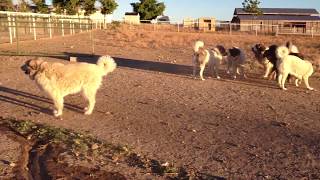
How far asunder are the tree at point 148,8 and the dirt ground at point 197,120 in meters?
64.8

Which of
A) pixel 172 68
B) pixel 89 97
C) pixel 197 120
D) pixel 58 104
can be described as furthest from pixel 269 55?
pixel 58 104

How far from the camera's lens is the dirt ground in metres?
6.71

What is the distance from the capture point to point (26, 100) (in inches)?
435

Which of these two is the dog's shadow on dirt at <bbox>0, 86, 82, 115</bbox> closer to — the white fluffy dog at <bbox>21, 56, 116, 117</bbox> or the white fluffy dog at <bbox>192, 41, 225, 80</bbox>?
the white fluffy dog at <bbox>21, 56, 116, 117</bbox>

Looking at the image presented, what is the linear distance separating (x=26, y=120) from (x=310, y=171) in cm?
537

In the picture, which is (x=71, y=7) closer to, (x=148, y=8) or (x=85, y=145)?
(x=148, y=8)

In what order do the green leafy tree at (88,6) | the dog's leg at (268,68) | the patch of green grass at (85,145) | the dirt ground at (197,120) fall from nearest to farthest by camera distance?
the patch of green grass at (85,145) < the dirt ground at (197,120) < the dog's leg at (268,68) < the green leafy tree at (88,6)

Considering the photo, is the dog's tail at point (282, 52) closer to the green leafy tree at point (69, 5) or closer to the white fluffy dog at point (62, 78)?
the white fluffy dog at point (62, 78)

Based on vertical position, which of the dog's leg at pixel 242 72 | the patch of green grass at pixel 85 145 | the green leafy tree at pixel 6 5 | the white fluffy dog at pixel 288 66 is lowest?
the patch of green grass at pixel 85 145

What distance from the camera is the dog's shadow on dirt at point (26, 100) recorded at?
10188 millimetres

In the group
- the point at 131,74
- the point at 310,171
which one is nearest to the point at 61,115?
the point at 310,171

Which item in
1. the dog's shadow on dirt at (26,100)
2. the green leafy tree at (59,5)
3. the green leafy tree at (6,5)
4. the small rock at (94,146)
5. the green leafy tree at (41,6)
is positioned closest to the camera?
the small rock at (94,146)

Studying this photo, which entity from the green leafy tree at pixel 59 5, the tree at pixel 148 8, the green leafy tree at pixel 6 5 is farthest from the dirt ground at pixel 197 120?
the tree at pixel 148 8

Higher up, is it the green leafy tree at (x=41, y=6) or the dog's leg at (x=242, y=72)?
the green leafy tree at (x=41, y=6)
